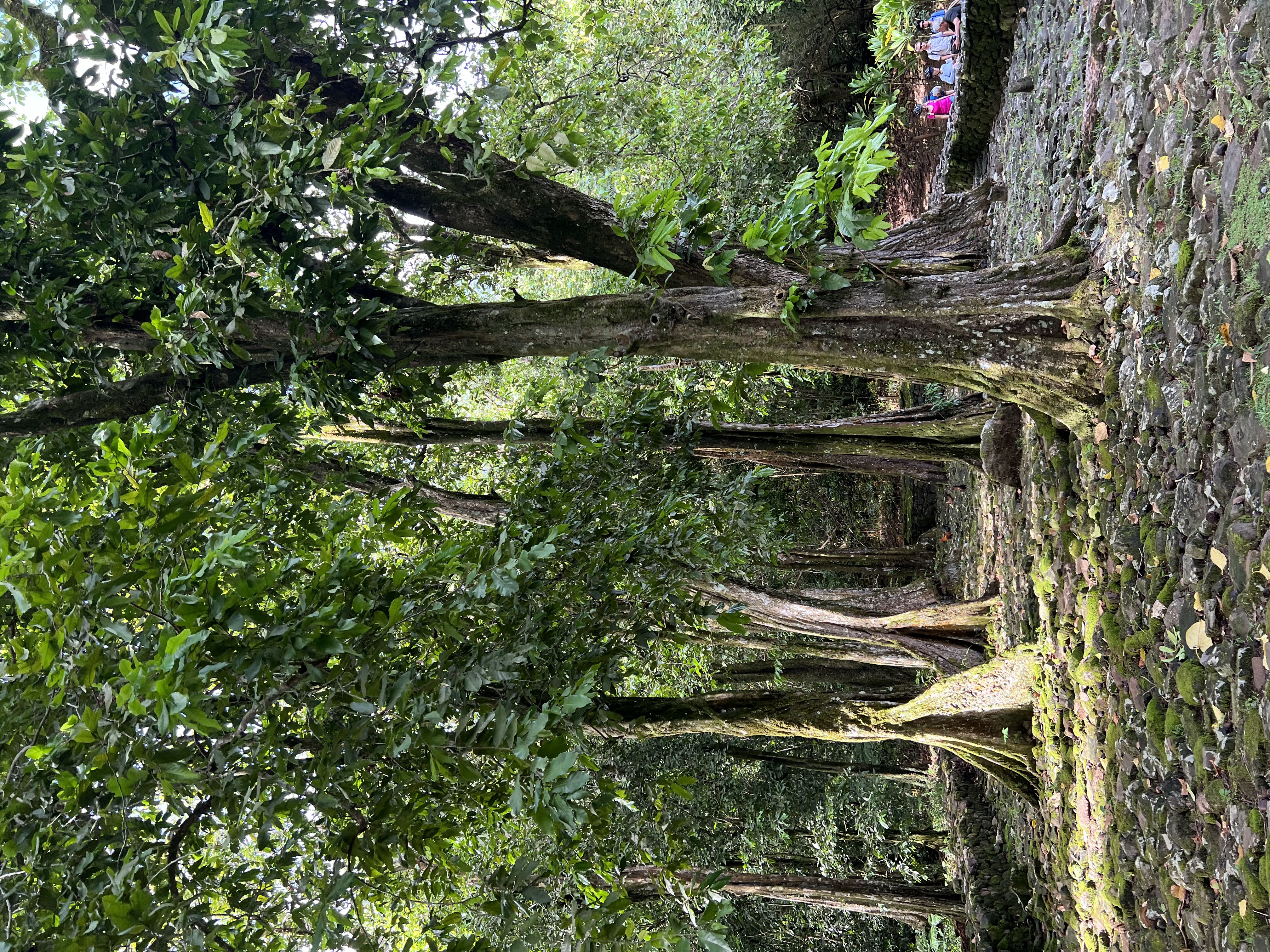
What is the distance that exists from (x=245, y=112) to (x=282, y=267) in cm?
72

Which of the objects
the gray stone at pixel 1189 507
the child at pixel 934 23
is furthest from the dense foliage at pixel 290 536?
the child at pixel 934 23

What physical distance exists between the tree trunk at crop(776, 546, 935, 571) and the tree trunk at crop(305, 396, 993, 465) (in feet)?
13.3

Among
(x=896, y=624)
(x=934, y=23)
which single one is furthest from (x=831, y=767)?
(x=934, y=23)

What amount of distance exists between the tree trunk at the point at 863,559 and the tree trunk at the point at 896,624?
3612mm

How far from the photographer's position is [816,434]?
6531mm

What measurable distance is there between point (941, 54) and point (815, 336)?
7212 mm

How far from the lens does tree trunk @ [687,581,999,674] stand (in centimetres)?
657

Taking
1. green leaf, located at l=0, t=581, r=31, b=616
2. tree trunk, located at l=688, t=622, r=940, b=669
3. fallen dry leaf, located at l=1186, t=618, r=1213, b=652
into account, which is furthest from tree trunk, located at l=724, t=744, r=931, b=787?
green leaf, located at l=0, t=581, r=31, b=616

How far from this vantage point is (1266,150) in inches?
107

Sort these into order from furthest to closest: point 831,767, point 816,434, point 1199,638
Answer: point 831,767
point 816,434
point 1199,638

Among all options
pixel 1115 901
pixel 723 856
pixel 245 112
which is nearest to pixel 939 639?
pixel 1115 901

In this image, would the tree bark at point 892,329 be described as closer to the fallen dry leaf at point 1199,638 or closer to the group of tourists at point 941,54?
the fallen dry leaf at point 1199,638

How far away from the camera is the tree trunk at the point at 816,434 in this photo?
19.1 ft

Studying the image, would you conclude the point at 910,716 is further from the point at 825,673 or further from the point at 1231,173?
the point at 825,673
